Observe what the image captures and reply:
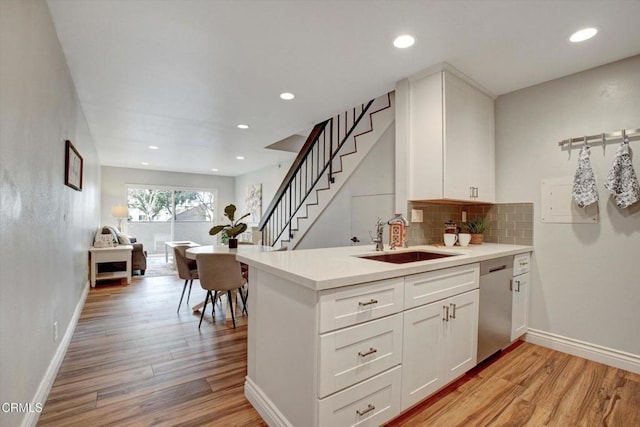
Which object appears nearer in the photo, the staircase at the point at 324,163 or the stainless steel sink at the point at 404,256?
the stainless steel sink at the point at 404,256

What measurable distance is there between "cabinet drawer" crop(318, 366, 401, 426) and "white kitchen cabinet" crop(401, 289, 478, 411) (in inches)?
3.4

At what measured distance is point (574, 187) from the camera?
8.21 feet

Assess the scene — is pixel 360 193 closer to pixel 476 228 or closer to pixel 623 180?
pixel 476 228

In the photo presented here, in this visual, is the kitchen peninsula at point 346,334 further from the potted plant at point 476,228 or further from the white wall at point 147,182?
the white wall at point 147,182

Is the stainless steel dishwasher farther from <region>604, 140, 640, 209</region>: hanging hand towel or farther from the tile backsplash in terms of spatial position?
<region>604, 140, 640, 209</region>: hanging hand towel

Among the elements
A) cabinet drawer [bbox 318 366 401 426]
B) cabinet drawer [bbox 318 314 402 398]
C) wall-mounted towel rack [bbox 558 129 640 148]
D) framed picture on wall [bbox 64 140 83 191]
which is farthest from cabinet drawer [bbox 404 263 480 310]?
framed picture on wall [bbox 64 140 83 191]

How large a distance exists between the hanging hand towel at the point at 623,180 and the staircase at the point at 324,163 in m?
1.86

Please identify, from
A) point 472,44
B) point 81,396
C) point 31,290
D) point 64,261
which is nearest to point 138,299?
point 64,261

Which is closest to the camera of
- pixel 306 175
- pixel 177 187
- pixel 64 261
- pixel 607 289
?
pixel 607 289

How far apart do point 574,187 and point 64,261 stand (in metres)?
4.40

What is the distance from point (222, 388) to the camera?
6.63ft

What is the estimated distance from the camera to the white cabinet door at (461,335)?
6.31 ft

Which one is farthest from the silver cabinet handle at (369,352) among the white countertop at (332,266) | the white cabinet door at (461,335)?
the white cabinet door at (461,335)

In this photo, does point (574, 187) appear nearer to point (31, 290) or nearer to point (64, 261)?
point (31, 290)
